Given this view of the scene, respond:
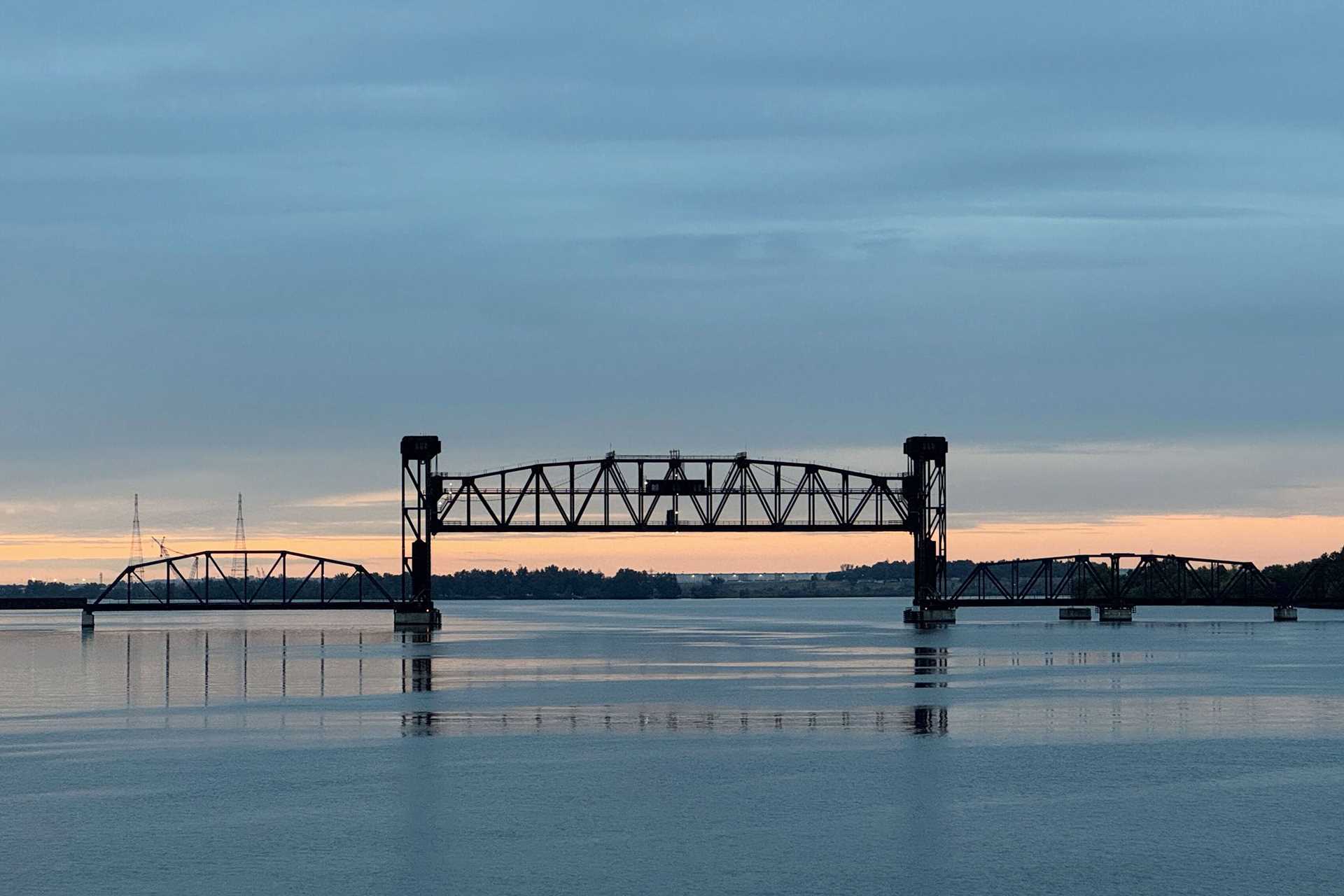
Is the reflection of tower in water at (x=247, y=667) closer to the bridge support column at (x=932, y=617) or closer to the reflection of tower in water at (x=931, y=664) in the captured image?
the reflection of tower in water at (x=931, y=664)

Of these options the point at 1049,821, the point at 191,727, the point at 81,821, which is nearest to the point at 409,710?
the point at 191,727

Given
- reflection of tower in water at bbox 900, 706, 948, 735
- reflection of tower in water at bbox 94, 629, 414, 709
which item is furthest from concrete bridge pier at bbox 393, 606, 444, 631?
reflection of tower in water at bbox 900, 706, 948, 735

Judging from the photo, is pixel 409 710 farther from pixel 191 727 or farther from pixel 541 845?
pixel 541 845

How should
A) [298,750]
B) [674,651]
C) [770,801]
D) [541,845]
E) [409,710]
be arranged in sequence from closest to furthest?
[541,845], [770,801], [298,750], [409,710], [674,651]

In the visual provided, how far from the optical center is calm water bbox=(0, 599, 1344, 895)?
3028 centimetres

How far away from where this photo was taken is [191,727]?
184ft

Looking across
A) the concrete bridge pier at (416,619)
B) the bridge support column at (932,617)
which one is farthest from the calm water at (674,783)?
the bridge support column at (932,617)

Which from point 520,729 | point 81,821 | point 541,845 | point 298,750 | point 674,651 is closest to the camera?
point 541,845

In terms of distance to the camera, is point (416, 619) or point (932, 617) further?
point (932, 617)

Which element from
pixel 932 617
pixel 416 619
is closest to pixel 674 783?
pixel 416 619

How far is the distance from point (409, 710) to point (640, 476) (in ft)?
261

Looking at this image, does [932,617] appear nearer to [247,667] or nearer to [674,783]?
[247,667]

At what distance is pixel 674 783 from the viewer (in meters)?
40.6

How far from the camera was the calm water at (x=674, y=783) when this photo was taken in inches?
1192
